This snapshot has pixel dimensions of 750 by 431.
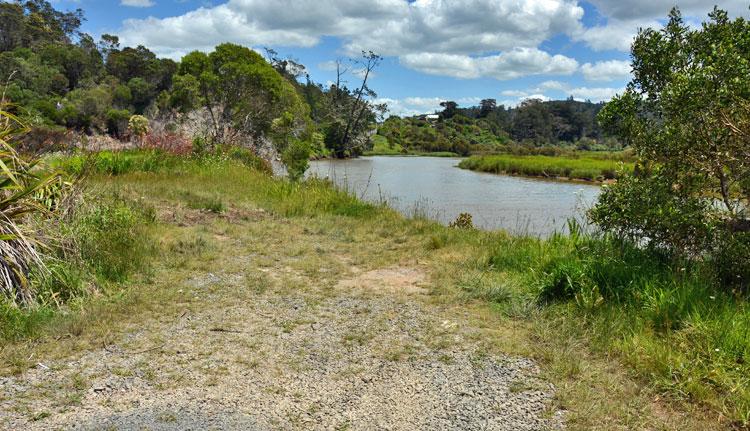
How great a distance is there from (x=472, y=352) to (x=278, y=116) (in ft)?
63.5

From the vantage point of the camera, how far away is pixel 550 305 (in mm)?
4293

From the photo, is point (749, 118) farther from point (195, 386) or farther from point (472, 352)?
point (195, 386)

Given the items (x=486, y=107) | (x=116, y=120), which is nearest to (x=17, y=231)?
(x=116, y=120)

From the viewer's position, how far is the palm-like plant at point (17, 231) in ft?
12.4

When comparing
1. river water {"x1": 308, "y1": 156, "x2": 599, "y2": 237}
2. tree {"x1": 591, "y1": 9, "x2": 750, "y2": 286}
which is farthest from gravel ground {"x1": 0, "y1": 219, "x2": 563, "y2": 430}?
river water {"x1": 308, "y1": 156, "x2": 599, "y2": 237}

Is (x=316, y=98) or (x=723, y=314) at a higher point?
(x=316, y=98)

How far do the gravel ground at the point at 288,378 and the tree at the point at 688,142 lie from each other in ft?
6.51

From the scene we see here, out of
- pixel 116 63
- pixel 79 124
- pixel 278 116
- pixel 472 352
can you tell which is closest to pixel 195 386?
pixel 472 352

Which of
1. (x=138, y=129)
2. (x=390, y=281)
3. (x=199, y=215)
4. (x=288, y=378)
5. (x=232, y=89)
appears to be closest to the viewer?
(x=288, y=378)

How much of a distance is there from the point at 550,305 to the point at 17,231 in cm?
410

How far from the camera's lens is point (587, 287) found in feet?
14.1

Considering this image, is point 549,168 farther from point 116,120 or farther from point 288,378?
point 288,378

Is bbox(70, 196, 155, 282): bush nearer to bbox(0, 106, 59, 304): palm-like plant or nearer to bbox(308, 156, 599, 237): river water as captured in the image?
bbox(0, 106, 59, 304): palm-like plant

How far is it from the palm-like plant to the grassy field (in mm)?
241
